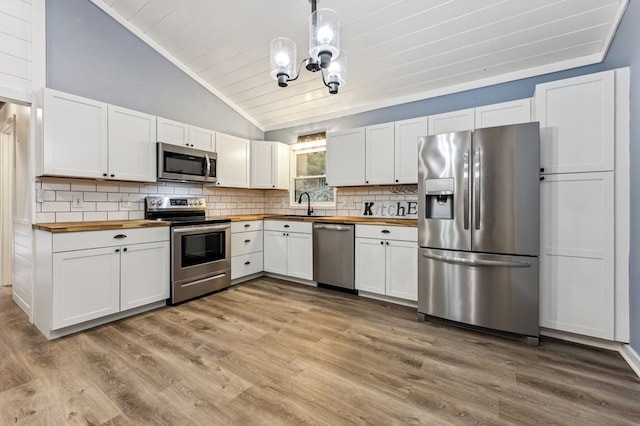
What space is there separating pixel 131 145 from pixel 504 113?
3.88 meters

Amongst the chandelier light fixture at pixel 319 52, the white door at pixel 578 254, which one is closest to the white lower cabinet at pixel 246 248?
the chandelier light fixture at pixel 319 52

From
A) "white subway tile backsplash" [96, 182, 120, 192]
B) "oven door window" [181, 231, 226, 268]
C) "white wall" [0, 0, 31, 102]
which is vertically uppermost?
"white wall" [0, 0, 31, 102]

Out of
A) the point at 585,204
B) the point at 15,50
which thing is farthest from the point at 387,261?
the point at 15,50

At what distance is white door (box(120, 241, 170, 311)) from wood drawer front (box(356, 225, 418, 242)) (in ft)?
7.15

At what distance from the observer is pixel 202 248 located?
349cm

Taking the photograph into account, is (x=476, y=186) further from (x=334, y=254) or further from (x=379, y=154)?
(x=334, y=254)

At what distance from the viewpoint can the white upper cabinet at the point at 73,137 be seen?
2584 millimetres

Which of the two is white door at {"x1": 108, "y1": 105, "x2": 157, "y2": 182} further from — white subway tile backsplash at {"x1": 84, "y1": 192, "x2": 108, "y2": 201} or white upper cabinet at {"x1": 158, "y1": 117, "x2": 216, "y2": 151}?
white subway tile backsplash at {"x1": 84, "y1": 192, "x2": 108, "y2": 201}

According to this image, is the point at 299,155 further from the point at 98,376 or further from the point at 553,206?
the point at 98,376

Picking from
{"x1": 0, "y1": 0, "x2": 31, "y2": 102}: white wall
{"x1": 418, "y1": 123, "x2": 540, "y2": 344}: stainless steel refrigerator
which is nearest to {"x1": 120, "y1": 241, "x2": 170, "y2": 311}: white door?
{"x1": 0, "y1": 0, "x2": 31, "y2": 102}: white wall

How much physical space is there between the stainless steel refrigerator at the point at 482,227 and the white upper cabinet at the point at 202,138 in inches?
108

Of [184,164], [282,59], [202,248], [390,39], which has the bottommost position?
[202,248]

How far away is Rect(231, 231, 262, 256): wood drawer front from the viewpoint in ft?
12.9

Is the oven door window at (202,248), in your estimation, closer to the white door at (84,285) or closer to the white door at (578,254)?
the white door at (84,285)
